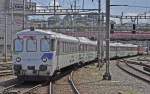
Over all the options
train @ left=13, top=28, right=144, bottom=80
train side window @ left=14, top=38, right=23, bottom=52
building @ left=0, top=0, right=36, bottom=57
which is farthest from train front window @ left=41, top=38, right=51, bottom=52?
building @ left=0, top=0, right=36, bottom=57

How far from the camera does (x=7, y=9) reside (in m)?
54.7

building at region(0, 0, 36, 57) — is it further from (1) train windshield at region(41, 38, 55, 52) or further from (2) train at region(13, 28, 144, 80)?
(1) train windshield at region(41, 38, 55, 52)

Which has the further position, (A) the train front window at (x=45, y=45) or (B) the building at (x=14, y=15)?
(B) the building at (x=14, y=15)

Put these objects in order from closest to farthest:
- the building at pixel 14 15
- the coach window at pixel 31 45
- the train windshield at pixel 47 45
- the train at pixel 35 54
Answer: the train at pixel 35 54 < the train windshield at pixel 47 45 < the coach window at pixel 31 45 < the building at pixel 14 15

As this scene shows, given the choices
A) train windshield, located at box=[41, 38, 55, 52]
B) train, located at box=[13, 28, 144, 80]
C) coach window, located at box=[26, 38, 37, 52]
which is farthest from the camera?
coach window, located at box=[26, 38, 37, 52]

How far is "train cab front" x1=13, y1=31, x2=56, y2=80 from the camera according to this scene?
22.6 m

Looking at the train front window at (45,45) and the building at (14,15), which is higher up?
the building at (14,15)

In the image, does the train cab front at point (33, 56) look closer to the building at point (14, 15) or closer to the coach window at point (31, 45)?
the coach window at point (31, 45)

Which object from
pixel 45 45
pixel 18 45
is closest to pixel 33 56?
pixel 45 45

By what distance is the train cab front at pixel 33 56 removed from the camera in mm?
22625

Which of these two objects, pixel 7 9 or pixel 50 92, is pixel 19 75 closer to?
pixel 50 92

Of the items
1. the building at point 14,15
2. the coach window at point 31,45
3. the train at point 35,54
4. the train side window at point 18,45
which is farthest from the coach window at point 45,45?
the building at point 14,15

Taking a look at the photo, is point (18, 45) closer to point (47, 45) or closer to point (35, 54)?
point (35, 54)

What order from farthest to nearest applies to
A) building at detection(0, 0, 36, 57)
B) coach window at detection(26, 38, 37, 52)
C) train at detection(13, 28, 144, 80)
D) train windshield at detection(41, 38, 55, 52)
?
building at detection(0, 0, 36, 57)
coach window at detection(26, 38, 37, 52)
train windshield at detection(41, 38, 55, 52)
train at detection(13, 28, 144, 80)
